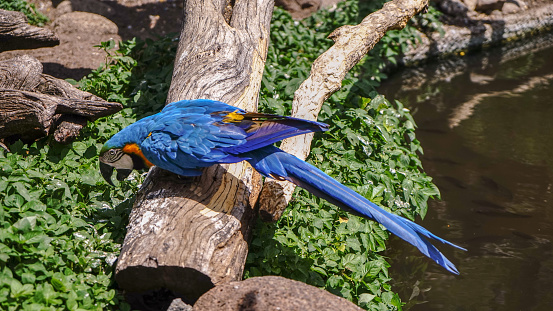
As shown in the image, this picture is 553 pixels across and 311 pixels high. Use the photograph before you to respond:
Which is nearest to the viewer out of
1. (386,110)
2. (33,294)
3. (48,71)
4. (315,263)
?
(33,294)

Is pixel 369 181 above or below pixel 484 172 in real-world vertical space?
above

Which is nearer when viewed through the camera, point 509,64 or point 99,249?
point 99,249

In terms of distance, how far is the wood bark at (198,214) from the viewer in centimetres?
223

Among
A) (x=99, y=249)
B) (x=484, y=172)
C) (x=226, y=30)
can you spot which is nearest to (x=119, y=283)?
(x=99, y=249)

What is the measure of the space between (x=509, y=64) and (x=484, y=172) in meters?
2.70

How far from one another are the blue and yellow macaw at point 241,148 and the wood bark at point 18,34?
1.65m

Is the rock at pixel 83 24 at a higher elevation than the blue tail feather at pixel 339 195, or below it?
higher

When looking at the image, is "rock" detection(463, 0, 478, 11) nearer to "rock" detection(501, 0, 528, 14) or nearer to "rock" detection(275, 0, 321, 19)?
"rock" detection(501, 0, 528, 14)

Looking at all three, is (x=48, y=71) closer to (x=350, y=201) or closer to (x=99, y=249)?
(x=99, y=249)

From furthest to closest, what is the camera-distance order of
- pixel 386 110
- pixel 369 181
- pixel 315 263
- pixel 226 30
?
pixel 386 110 → pixel 226 30 → pixel 369 181 → pixel 315 263

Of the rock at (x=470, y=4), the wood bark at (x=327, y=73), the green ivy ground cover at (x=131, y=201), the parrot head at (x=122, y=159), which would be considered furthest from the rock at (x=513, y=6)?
the parrot head at (x=122, y=159)

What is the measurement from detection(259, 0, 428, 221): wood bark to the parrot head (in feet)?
2.12

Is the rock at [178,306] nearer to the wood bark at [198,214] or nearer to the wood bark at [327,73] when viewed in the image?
the wood bark at [198,214]

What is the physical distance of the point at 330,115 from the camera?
3789mm
